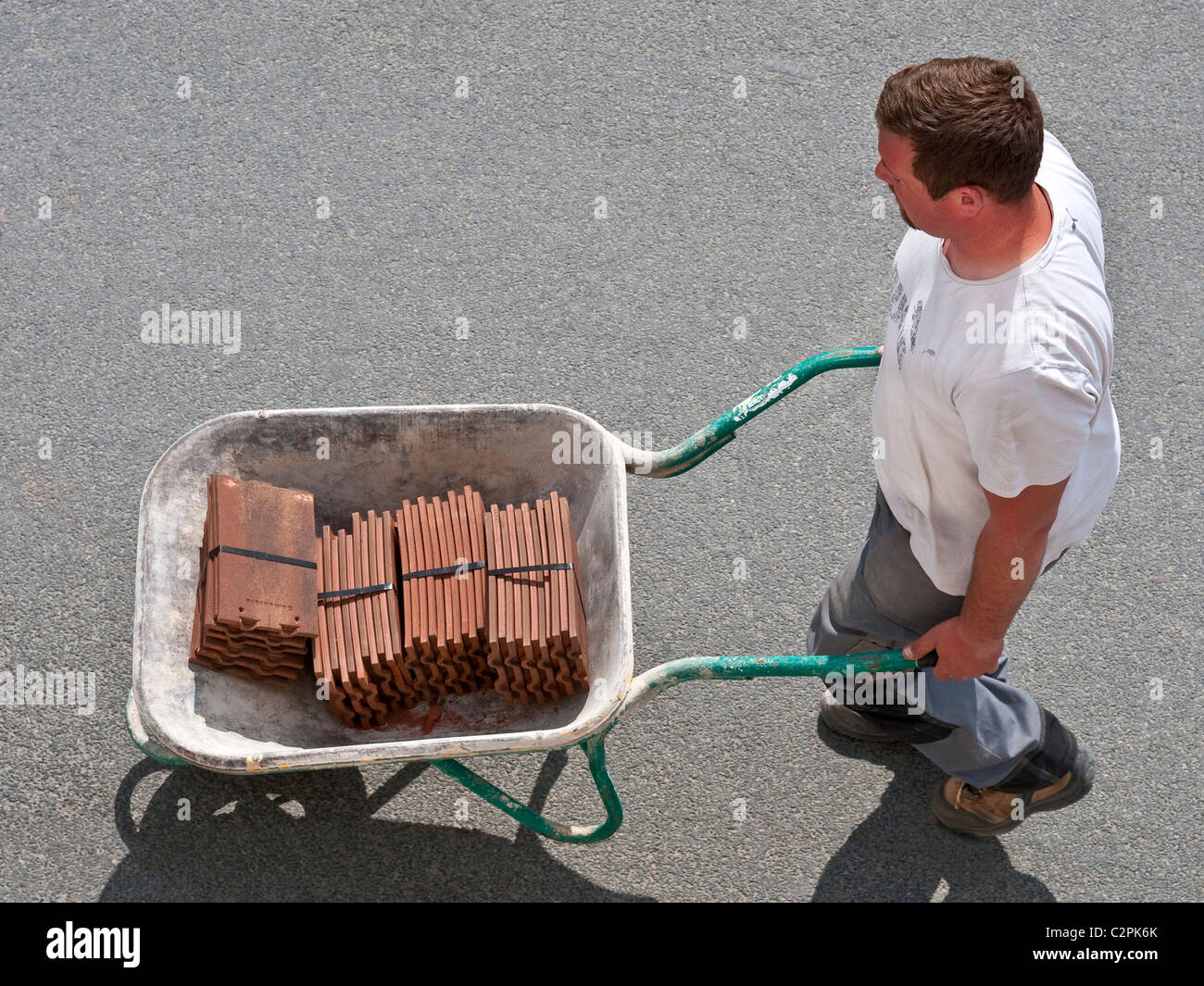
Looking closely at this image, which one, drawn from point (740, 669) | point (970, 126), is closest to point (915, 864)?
point (740, 669)

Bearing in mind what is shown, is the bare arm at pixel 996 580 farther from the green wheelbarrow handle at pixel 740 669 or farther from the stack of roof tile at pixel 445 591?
the stack of roof tile at pixel 445 591

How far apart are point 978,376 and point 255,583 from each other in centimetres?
179

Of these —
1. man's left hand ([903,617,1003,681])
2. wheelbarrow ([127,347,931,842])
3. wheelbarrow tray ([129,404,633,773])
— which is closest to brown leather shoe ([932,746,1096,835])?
man's left hand ([903,617,1003,681])

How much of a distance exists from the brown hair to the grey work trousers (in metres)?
0.99

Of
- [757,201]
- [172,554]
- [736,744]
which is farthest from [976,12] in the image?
[172,554]

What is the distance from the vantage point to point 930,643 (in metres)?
2.80

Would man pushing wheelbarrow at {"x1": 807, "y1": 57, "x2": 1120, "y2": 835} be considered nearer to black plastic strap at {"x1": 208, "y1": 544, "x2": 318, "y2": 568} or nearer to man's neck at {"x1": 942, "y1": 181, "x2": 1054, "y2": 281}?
man's neck at {"x1": 942, "y1": 181, "x2": 1054, "y2": 281}

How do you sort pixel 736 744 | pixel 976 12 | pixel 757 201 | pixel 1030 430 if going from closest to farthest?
pixel 1030 430, pixel 736 744, pixel 757 201, pixel 976 12

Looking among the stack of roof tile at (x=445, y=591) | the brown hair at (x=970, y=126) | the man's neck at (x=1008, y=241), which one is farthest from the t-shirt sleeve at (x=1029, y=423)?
the stack of roof tile at (x=445, y=591)

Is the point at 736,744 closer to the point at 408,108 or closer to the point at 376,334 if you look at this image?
the point at 376,334

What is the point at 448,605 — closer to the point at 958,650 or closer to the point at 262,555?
the point at 262,555

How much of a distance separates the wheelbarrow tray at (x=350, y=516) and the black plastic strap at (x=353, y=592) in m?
0.26
